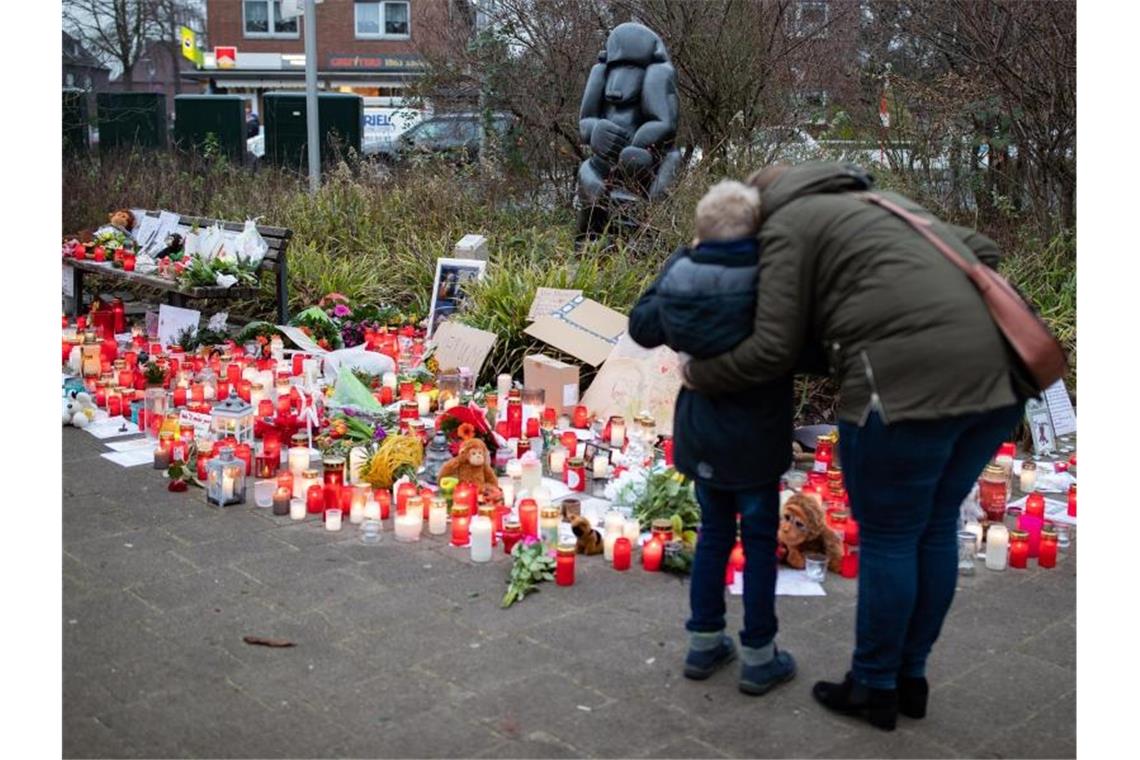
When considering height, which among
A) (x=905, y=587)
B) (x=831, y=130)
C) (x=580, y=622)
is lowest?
(x=580, y=622)

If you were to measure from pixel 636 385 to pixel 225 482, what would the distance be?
7.66ft

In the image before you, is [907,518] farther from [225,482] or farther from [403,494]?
[225,482]

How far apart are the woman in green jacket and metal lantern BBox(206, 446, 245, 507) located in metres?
2.78

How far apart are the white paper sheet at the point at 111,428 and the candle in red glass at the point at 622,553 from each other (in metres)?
3.29

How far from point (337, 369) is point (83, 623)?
328 cm

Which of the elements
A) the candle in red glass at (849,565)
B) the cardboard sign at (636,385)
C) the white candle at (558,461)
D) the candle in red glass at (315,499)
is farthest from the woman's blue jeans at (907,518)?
the cardboard sign at (636,385)

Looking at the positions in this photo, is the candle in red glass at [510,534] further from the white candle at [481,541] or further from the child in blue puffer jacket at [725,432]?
the child in blue puffer jacket at [725,432]

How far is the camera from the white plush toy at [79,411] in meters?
6.97

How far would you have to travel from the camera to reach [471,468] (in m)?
5.59

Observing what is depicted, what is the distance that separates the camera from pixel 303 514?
18.0ft

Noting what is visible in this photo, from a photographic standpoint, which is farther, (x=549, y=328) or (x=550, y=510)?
(x=549, y=328)

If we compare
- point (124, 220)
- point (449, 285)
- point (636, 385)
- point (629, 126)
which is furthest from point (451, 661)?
point (124, 220)

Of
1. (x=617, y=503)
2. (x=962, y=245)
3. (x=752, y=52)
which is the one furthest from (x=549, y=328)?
(x=752, y=52)

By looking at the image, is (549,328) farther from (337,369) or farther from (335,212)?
(335,212)
